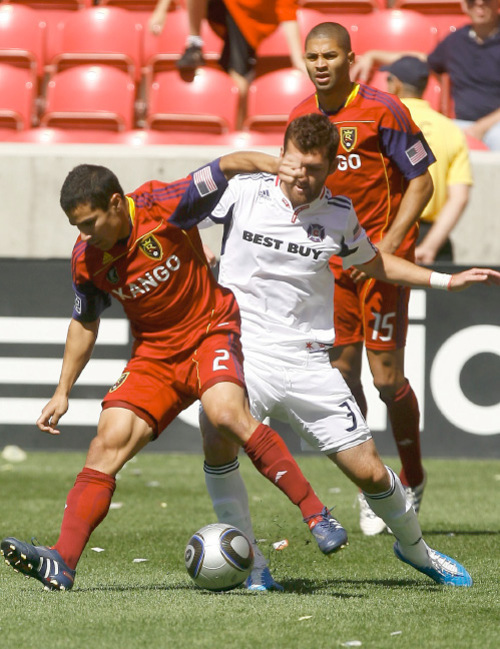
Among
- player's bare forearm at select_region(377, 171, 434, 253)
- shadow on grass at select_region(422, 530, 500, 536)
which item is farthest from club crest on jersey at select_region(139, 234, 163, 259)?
shadow on grass at select_region(422, 530, 500, 536)

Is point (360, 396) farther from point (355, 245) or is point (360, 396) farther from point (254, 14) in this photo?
point (254, 14)

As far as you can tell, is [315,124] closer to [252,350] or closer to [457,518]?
[252,350]

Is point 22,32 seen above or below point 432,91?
above

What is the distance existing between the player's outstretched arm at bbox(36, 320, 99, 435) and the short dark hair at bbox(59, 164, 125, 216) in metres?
0.55

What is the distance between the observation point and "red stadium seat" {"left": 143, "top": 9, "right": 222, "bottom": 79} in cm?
1063

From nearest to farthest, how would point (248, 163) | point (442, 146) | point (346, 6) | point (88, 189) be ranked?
point (88, 189)
point (248, 163)
point (442, 146)
point (346, 6)

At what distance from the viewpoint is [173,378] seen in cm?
469

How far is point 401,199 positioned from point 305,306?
1.27m

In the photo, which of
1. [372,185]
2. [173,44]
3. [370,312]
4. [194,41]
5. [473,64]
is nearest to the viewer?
[372,185]

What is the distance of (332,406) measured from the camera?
15.1 feet

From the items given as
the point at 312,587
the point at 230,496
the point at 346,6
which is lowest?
the point at 312,587

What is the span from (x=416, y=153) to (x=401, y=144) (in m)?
0.09

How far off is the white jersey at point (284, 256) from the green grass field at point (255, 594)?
1051 mm

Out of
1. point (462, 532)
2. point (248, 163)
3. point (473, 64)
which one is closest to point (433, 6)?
point (473, 64)
